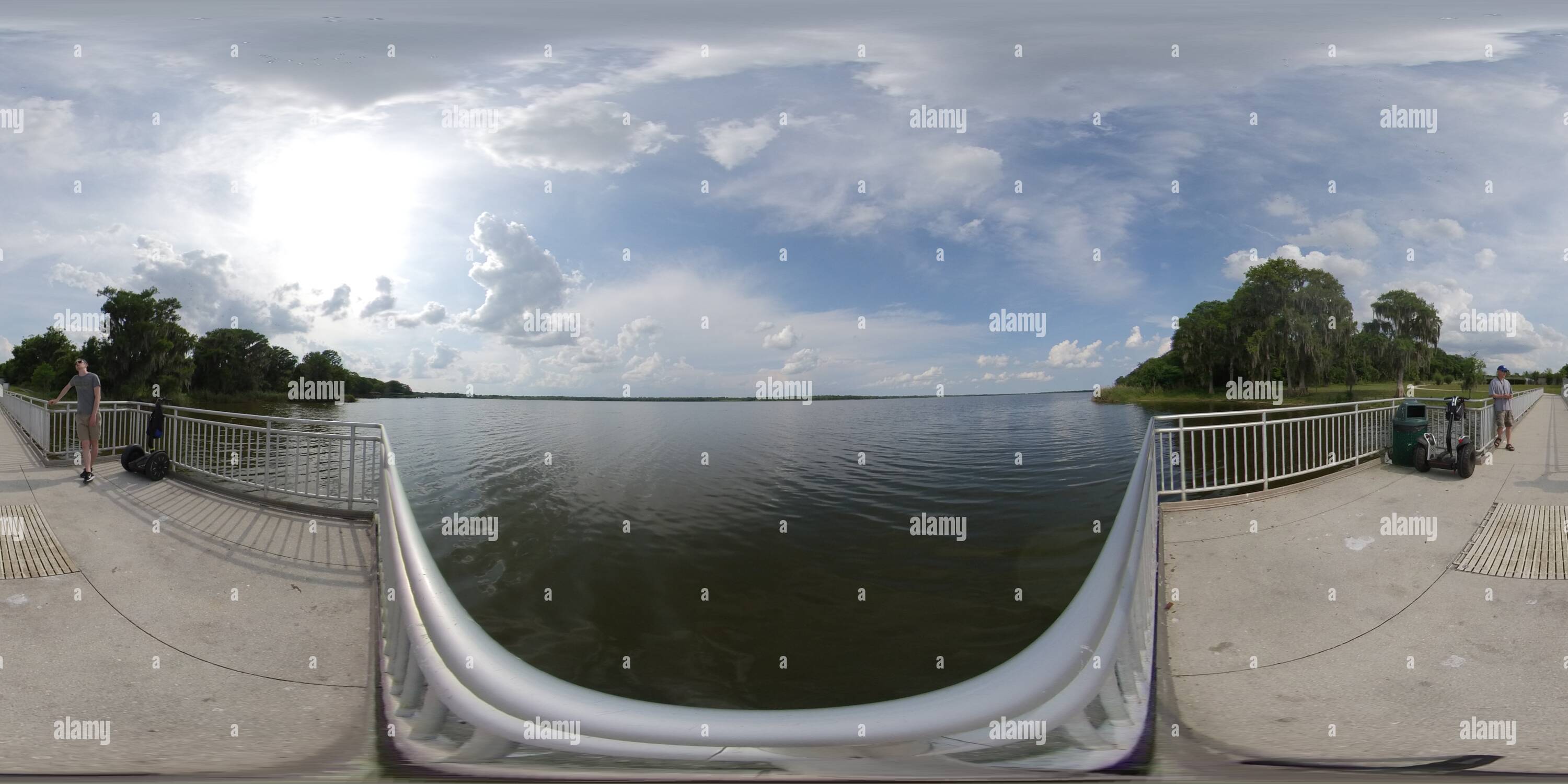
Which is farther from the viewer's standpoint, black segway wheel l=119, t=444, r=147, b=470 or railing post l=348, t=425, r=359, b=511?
black segway wheel l=119, t=444, r=147, b=470

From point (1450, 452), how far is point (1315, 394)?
2244 mm

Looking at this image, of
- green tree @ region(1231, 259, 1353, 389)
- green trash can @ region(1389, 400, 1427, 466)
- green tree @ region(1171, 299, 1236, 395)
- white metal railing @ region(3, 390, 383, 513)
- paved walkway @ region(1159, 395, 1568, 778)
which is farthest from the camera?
green trash can @ region(1389, 400, 1427, 466)

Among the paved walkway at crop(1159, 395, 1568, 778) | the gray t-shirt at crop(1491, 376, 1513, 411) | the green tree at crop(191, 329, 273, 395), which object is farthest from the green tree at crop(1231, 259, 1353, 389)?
the gray t-shirt at crop(1491, 376, 1513, 411)

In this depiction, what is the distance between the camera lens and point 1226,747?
5.57 feet

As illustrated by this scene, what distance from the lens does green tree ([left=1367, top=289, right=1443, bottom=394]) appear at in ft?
8.46

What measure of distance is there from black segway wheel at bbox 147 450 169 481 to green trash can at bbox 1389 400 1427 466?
8.00 meters

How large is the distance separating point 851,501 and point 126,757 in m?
6.19

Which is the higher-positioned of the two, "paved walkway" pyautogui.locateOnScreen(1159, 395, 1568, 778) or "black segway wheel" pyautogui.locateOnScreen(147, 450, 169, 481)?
"black segway wheel" pyautogui.locateOnScreen(147, 450, 169, 481)

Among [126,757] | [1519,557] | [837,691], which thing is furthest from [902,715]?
[1519,557]

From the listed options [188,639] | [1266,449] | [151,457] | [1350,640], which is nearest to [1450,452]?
[1266,449]

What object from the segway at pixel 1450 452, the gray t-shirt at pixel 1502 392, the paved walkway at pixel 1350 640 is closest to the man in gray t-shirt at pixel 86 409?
the paved walkway at pixel 1350 640

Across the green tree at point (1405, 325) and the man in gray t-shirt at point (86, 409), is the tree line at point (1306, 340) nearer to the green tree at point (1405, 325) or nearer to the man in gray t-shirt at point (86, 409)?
the green tree at point (1405, 325)

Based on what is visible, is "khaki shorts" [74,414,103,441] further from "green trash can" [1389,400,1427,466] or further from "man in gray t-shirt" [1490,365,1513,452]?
"man in gray t-shirt" [1490,365,1513,452]

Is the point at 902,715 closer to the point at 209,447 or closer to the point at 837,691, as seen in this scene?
the point at 837,691
